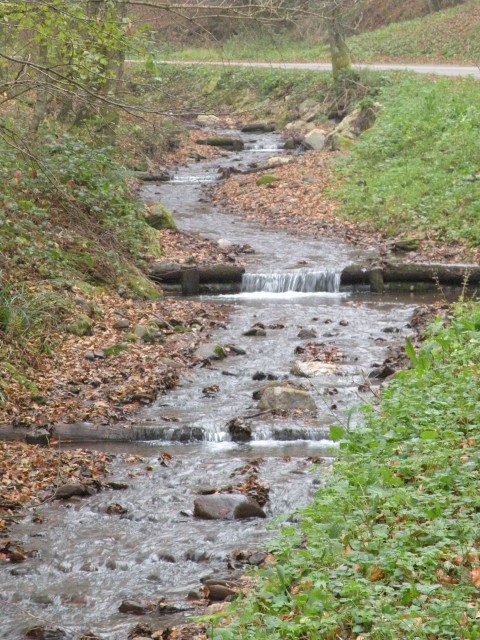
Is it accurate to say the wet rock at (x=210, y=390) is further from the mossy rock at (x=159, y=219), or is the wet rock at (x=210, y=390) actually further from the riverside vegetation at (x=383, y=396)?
the mossy rock at (x=159, y=219)

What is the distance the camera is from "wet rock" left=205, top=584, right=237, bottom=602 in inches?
242

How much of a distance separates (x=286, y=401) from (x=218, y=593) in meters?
4.01

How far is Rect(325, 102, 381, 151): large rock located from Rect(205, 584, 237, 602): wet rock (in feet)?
64.0

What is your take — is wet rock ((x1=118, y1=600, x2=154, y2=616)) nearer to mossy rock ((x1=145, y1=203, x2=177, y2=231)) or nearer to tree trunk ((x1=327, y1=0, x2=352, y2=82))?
mossy rock ((x1=145, y1=203, x2=177, y2=231))

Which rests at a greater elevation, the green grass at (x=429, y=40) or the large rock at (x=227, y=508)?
the green grass at (x=429, y=40)

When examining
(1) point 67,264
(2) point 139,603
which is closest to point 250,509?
(2) point 139,603

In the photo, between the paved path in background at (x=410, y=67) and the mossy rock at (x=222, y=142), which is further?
the mossy rock at (x=222, y=142)

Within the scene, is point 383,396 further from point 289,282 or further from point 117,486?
point 289,282

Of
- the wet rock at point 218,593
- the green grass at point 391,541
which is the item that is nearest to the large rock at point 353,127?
the green grass at point 391,541

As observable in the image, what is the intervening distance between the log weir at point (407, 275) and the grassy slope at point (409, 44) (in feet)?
61.4

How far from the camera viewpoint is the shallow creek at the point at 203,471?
21.5 feet

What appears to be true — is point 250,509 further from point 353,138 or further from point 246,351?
point 353,138

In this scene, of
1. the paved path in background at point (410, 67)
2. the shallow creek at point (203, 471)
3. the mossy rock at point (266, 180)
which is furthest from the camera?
the paved path in background at point (410, 67)

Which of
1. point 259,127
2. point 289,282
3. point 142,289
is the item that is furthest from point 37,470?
point 259,127
